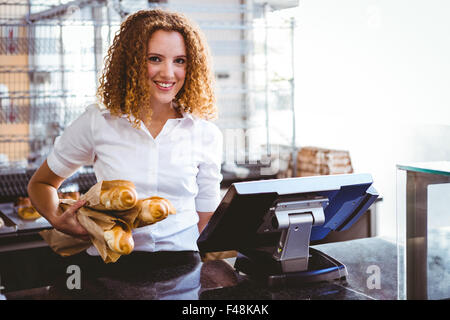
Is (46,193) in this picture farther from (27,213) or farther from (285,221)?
(27,213)

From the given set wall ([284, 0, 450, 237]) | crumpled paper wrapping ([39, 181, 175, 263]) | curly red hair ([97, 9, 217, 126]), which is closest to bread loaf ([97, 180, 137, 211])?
crumpled paper wrapping ([39, 181, 175, 263])

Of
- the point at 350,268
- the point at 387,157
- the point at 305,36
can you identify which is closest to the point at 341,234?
the point at 387,157

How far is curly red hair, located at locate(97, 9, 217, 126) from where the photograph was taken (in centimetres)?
146

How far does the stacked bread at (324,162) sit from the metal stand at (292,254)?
71.2 inches

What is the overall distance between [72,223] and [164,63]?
516 millimetres

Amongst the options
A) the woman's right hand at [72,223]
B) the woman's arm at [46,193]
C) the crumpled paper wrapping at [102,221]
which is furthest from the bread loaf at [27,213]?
the crumpled paper wrapping at [102,221]

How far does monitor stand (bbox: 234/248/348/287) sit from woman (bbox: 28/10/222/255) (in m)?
0.30

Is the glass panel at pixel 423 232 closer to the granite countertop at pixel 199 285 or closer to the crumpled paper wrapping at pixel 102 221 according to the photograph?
the granite countertop at pixel 199 285

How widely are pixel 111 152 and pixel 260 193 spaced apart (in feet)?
1.98

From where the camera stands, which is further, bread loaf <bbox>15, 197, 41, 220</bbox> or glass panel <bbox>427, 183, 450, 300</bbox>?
bread loaf <bbox>15, 197, 41, 220</bbox>

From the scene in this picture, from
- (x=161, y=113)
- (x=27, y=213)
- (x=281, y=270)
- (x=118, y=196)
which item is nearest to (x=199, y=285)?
(x=281, y=270)

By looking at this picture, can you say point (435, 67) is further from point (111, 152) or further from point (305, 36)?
point (111, 152)

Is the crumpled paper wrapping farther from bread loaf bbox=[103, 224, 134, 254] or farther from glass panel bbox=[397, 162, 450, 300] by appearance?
glass panel bbox=[397, 162, 450, 300]

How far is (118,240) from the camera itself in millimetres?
1050
